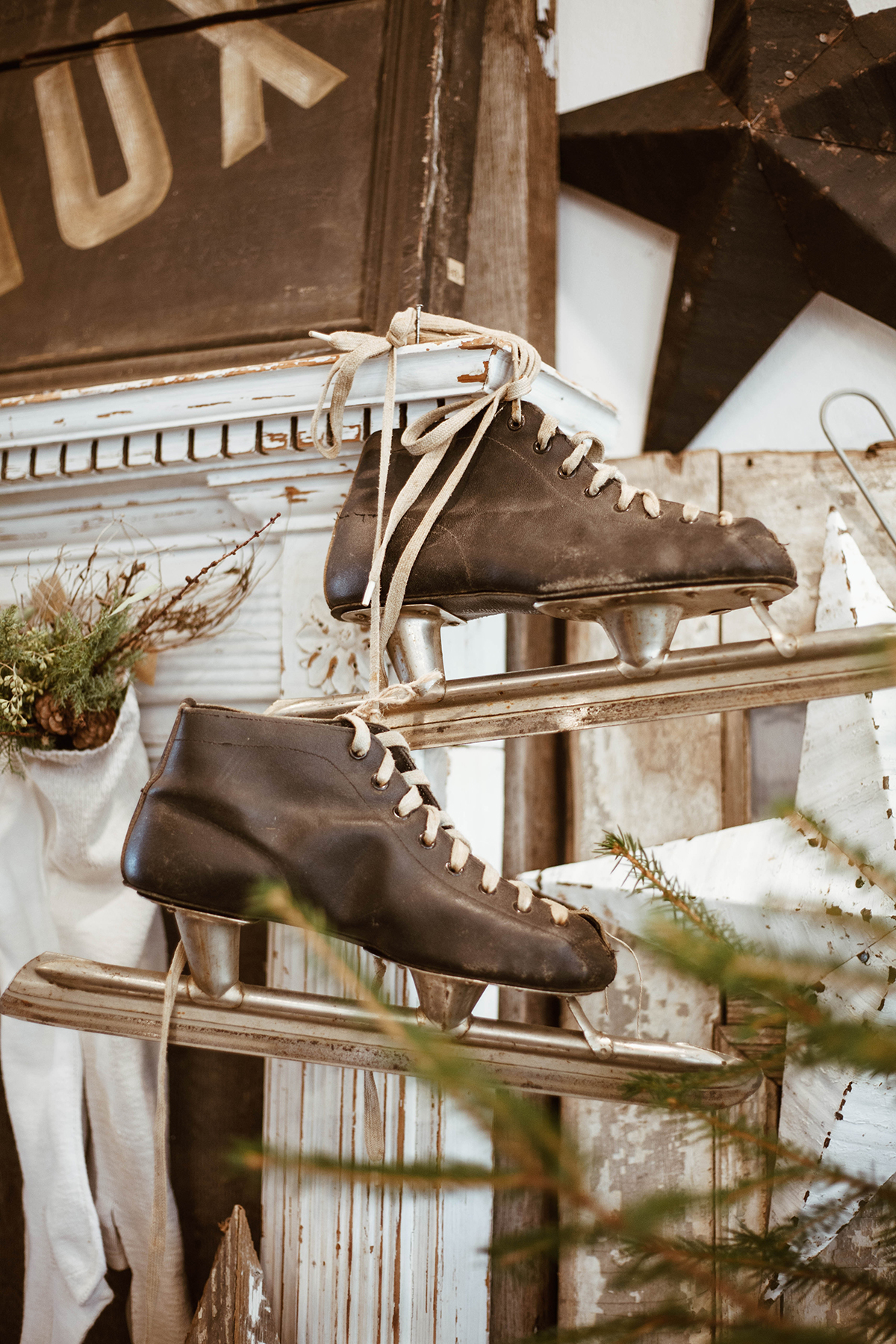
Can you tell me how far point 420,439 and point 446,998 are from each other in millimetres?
377

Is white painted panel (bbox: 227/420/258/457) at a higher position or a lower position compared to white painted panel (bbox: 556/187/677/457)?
lower

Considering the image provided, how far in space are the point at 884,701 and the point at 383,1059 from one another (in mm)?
469

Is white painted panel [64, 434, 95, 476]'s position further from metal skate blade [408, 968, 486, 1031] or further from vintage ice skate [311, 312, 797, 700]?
metal skate blade [408, 968, 486, 1031]

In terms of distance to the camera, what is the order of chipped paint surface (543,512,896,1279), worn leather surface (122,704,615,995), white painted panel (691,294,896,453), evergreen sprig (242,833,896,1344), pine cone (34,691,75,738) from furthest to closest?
white painted panel (691,294,896,453) < pine cone (34,691,75,738) < chipped paint surface (543,512,896,1279) < worn leather surface (122,704,615,995) < evergreen sprig (242,833,896,1344)

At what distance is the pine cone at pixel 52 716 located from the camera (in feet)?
2.48

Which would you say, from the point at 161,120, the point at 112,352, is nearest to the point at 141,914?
the point at 112,352

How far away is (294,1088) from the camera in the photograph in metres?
0.78

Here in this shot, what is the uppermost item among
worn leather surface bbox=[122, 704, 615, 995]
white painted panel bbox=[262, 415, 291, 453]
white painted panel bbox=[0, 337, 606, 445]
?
white painted panel bbox=[0, 337, 606, 445]

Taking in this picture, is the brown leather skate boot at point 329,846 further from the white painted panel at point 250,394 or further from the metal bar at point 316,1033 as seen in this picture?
the white painted panel at point 250,394

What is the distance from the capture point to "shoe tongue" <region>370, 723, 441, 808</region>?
572 mm

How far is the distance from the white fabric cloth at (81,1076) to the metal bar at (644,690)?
30 cm

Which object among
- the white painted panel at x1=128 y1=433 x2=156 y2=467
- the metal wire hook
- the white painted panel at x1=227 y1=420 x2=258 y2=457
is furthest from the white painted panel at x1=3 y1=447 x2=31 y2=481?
the metal wire hook

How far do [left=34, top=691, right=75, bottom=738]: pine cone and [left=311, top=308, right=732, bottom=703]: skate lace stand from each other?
0.32 meters

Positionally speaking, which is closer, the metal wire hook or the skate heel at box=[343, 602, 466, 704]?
the skate heel at box=[343, 602, 466, 704]
